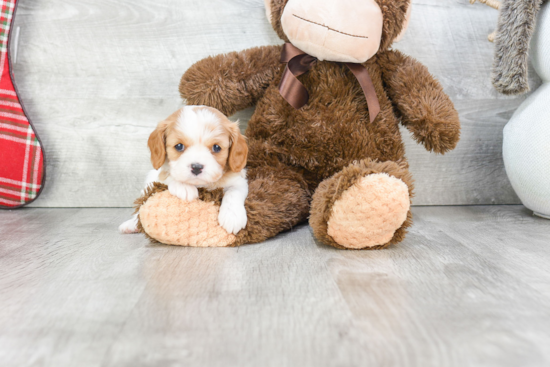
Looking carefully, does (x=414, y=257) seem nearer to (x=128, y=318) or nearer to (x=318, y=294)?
(x=318, y=294)

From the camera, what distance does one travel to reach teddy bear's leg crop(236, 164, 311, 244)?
1.21 metres

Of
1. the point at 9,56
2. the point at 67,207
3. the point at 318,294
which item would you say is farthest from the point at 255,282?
the point at 9,56

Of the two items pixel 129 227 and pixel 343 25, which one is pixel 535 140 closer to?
pixel 343 25

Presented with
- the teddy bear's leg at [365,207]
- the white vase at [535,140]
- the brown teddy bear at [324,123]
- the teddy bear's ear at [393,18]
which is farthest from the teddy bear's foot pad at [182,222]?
the white vase at [535,140]

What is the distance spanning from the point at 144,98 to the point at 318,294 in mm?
1080

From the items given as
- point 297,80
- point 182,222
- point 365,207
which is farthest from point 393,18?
point 182,222

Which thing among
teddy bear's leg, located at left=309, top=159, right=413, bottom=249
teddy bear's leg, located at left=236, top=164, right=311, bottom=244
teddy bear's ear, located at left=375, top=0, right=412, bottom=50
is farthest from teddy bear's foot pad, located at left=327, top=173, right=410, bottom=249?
teddy bear's ear, located at left=375, top=0, right=412, bottom=50

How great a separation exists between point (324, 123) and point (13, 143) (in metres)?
1.06

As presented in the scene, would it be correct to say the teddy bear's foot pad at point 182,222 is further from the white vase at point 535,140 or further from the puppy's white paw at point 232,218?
the white vase at point 535,140

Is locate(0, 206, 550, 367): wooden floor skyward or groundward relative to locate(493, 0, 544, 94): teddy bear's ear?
groundward

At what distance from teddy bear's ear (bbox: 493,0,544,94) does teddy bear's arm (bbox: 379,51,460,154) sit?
26 centimetres

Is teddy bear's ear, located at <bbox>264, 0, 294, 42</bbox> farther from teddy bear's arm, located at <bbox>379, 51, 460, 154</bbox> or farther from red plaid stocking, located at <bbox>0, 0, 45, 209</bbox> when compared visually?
red plaid stocking, located at <bbox>0, 0, 45, 209</bbox>

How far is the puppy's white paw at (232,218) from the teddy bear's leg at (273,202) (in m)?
0.02

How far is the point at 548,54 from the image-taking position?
4.68 ft
